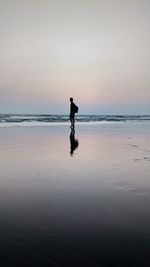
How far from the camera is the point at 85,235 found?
4.61 metres

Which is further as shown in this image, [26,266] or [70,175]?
[70,175]

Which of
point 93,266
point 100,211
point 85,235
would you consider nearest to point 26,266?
point 93,266

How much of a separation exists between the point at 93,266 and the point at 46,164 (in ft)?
23.9

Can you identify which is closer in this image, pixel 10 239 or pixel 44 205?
pixel 10 239

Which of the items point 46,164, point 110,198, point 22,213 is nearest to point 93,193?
point 110,198

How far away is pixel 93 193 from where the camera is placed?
23.3 feet

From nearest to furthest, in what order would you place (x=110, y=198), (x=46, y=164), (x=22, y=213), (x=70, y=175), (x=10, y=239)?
(x=10, y=239) < (x=22, y=213) < (x=110, y=198) < (x=70, y=175) < (x=46, y=164)

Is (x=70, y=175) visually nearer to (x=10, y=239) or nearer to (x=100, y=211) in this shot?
(x=100, y=211)

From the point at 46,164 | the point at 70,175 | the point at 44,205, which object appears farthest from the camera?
the point at 46,164

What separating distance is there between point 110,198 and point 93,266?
3007 millimetres

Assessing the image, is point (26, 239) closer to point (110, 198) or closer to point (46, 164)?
point (110, 198)

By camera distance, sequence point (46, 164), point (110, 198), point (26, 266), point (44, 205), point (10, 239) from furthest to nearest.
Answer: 1. point (46, 164)
2. point (110, 198)
3. point (44, 205)
4. point (10, 239)
5. point (26, 266)

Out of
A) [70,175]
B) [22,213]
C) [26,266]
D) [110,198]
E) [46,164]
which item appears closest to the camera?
[26,266]

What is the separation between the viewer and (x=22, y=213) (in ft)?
18.2
